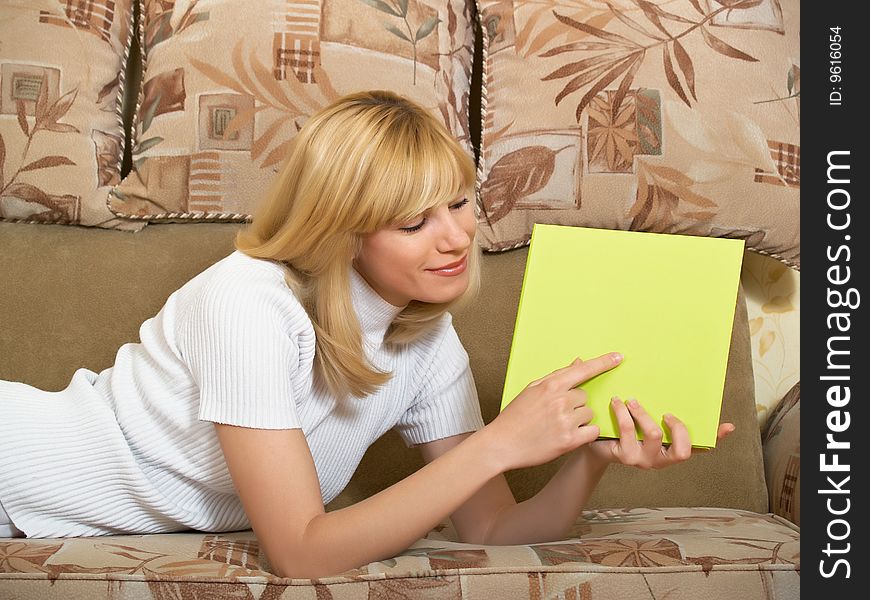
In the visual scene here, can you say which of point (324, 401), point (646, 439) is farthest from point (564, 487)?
point (324, 401)

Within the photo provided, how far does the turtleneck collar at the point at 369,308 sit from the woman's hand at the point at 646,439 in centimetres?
31

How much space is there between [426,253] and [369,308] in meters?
0.14

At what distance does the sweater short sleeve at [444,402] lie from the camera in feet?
4.24

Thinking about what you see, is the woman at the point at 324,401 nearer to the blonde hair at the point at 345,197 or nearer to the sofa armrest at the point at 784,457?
the blonde hair at the point at 345,197

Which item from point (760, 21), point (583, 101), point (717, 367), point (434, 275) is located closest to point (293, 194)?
point (434, 275)

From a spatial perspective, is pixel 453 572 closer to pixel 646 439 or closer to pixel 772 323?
pixel 646 439

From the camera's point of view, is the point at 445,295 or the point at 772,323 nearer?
the point at 445,295

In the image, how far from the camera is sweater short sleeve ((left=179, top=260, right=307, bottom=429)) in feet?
3.27

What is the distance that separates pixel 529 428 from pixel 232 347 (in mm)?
323

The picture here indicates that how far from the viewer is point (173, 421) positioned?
1.15 m

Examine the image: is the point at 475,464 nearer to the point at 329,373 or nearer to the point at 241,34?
the point at 329,373

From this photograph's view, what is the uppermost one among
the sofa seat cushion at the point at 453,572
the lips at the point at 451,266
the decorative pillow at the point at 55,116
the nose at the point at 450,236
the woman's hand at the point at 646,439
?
the decorative pillow at the point at 55,116

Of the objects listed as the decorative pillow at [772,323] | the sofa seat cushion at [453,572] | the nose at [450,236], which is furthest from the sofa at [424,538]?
the nose at [450,236]

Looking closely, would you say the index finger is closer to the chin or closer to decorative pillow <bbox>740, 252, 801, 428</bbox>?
the chin
